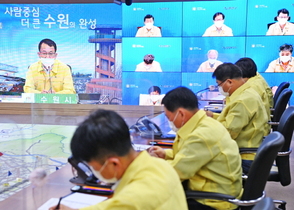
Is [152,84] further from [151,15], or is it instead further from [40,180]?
[40,180]

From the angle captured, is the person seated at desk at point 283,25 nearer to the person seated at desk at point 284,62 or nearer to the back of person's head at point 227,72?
the person seated at desk at point 284,62

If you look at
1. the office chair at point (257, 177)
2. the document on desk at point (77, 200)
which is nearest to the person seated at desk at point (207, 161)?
the office chair at point (257, 177)

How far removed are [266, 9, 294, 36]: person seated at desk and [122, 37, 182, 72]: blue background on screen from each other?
1.70 m

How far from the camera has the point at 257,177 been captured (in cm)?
162

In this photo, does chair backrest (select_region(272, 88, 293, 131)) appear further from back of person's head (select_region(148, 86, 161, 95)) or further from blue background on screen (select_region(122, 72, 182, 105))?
back of person's head (select_region(148, 86, 161, 95))

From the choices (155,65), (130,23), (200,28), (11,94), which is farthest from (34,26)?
(200,28)

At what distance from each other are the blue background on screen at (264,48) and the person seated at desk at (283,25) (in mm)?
104

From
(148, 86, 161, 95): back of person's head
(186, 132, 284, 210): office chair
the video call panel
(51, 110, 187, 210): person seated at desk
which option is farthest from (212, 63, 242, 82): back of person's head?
(148, 86, 161, 95): back of person's head

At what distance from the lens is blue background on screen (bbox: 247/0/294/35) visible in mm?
6227

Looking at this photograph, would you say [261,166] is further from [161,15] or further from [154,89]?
[161,15]

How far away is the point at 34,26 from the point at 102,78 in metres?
1.70

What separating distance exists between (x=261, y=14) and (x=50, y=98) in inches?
161

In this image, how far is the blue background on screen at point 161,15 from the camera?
6.54 meters

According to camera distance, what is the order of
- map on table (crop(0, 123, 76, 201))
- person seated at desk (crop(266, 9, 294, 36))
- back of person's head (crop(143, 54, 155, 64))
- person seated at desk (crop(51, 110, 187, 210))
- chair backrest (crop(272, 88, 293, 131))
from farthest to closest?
1. back of person's head (crop(143, 54, 155, 64))
2. person seated at desk (crop(266, 9, 294, 36))
3. chair backrest (crop(272, 88, 293, 131))
4. map on table (crop(0, 123, 76, 201))
5. person seated at desk (crop(51, 110, 187, 210))
